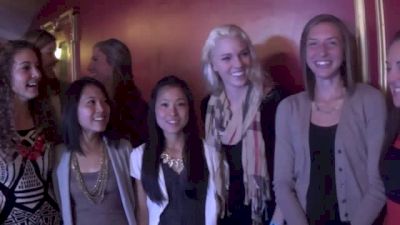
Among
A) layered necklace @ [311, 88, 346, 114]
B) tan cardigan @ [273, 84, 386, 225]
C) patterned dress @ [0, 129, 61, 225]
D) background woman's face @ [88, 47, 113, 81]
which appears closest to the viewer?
tan cardigan @ [273, 84, 386, 225]

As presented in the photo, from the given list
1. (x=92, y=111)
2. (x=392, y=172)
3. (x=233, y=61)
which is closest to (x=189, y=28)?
(x=233, y=61)

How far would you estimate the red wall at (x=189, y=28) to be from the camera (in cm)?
228

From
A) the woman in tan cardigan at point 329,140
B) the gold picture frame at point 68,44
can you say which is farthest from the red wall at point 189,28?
the woman in tan cardigan at point 329,140

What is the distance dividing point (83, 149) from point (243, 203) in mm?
627

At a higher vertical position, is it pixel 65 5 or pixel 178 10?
pixel 65 5

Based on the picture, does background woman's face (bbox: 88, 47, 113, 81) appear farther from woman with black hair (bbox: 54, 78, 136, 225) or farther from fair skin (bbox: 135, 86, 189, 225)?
→ fair skin (bbox: 135, 86, 189, 225)

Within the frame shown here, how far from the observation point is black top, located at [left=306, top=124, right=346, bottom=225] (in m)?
1.67

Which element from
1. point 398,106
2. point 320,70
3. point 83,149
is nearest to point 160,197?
point 83,149

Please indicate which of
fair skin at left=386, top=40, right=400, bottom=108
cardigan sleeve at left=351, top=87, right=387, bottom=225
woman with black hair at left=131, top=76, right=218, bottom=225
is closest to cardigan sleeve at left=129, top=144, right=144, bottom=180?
woman with black hair at left=131, top=76, right=218, bottom=225

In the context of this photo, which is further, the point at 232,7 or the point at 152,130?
the point at 232,7

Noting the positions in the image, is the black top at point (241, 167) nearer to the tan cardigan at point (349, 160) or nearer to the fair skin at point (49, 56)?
the tan cardigan at point (349, 160)

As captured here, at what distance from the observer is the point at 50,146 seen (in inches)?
78.2

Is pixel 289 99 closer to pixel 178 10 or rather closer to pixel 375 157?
pixel 375 157

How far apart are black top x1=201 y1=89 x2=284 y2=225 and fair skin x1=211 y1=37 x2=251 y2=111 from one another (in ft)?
0.35
